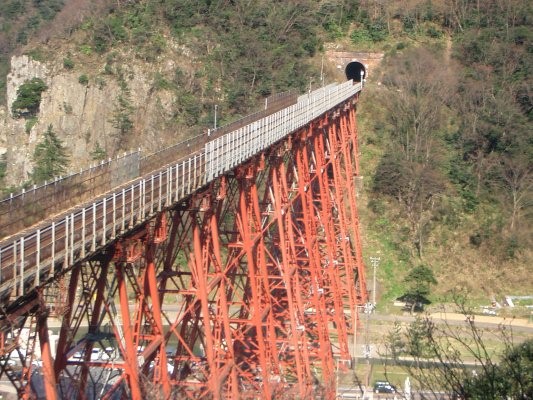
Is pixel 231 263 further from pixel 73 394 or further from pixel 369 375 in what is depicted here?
pixel 369 375

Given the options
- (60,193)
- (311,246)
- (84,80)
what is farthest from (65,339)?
(84,80)

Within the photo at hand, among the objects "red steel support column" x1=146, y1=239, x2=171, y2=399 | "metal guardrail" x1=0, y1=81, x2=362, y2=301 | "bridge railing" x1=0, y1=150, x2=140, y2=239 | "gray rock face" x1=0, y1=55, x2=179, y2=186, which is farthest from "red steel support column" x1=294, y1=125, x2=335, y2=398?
"gray rock face" x1=0, y1=55, x2=179, y2=186

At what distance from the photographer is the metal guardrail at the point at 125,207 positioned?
7836 mm

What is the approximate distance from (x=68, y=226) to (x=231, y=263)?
5.91 meters

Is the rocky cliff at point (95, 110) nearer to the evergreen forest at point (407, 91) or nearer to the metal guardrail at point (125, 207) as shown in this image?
the evergreen forest at point (407, 91)

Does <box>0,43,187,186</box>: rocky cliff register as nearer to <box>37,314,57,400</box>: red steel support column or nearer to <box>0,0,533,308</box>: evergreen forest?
<box>0,0,533,308</box>: evergreen forest

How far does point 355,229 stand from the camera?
2672cm

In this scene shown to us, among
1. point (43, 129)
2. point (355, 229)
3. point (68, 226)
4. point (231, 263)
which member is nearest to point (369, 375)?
point (355, 229)

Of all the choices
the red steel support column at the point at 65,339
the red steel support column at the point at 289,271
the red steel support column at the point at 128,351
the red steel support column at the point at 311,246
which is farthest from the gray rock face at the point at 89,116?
the red steel support column at the point at 65,339

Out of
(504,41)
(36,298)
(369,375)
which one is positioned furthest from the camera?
(504,41)

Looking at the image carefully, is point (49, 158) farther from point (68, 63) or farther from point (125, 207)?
point (125, 207)

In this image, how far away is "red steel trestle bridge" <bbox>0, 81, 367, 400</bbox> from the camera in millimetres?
8328

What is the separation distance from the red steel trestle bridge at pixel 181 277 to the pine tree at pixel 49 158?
11.6 m

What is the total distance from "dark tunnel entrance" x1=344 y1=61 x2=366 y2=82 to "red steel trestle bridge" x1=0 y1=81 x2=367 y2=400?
44.2 ft
